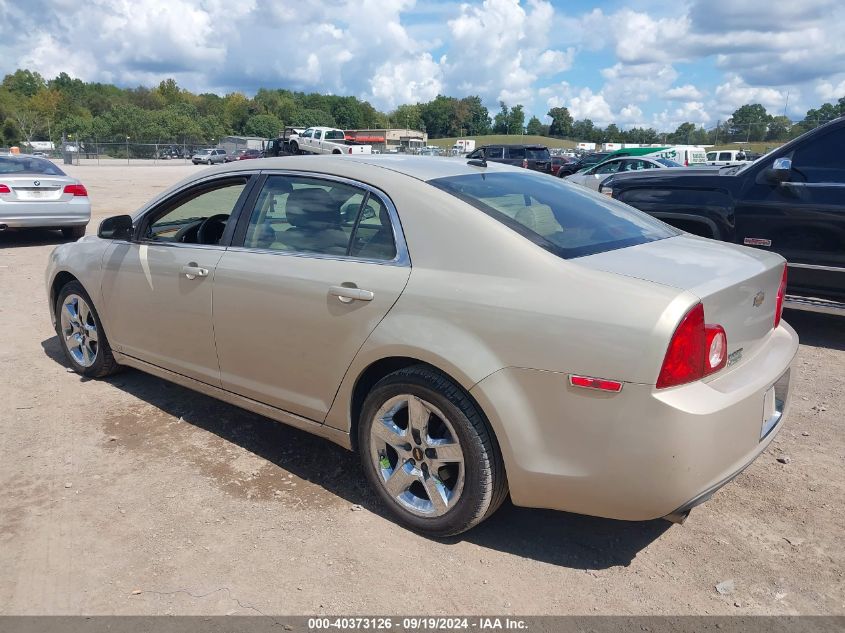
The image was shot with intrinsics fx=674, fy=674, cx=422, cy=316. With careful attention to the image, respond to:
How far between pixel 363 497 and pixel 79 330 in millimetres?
2903

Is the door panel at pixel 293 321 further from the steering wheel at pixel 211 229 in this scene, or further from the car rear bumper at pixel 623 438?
the car rear bumper at pixel 623 438

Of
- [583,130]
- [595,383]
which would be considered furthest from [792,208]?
[583,130]

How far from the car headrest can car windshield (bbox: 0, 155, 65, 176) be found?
30.5 ft

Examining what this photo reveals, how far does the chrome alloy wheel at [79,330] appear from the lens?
16.2 feet

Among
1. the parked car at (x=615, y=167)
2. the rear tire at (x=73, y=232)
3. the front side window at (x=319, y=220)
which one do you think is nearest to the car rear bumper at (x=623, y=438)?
the front side window at (x=319, y=220)

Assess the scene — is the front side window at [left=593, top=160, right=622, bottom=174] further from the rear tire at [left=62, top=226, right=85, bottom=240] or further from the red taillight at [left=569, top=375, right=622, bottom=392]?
the red taillight at [left=569, top=375, right=622, bottom=392]

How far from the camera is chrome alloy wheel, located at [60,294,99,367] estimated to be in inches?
194

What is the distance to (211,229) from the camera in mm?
4359

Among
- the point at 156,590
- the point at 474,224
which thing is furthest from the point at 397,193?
the point at 156,590

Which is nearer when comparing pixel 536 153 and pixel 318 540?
pixel 318 540

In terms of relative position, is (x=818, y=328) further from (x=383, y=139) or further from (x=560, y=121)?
(x=560, y=121)

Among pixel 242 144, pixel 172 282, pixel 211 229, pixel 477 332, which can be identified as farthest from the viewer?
pixel 242 144

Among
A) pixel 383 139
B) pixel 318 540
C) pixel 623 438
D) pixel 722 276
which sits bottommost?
pixel 318 540

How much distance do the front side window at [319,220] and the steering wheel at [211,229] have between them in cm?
56
